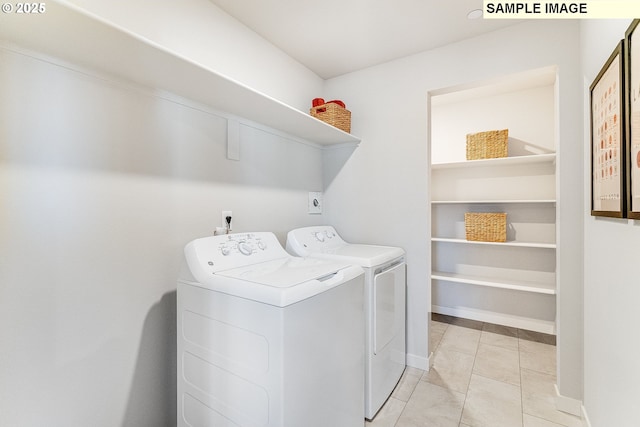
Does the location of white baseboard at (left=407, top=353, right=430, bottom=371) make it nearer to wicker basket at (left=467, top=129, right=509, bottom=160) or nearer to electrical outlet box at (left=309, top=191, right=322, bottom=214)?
electrical outlet box at (left=309, top=191, right=322, bottom=214)

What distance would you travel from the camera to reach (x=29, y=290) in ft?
3.37

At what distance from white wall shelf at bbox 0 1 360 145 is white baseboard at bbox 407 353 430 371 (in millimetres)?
1986

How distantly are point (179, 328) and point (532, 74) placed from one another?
2563 mm

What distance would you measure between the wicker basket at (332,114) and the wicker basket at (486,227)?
164 centimetres

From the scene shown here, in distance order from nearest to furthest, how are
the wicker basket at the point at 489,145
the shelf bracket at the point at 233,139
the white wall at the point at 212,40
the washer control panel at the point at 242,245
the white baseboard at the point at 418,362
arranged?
1. the white wall at the point at 212,40
2. the washer control panel at the point at 242,245
3. the shelf bracket at the point at 233,139
4. the white baseboard at the point at 418,362
5. the wicker basket at the point at 489,145

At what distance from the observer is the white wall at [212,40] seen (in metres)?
1.27

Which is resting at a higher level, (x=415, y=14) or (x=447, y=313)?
(x=415, y=14)

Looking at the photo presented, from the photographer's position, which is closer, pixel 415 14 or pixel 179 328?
pixel 179 328

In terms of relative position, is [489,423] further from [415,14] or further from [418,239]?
[415,14]

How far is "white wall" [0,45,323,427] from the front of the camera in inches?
39.5

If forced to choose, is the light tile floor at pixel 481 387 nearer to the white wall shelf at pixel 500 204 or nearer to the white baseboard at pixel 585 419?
the white baseboard at pixel 585 419

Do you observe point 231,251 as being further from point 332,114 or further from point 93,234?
point 332,114

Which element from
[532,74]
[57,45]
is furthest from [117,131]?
[532,74]

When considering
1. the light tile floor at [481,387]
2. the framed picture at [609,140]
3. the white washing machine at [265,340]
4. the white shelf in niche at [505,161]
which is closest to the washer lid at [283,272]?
the white washing machine at [265,340]
